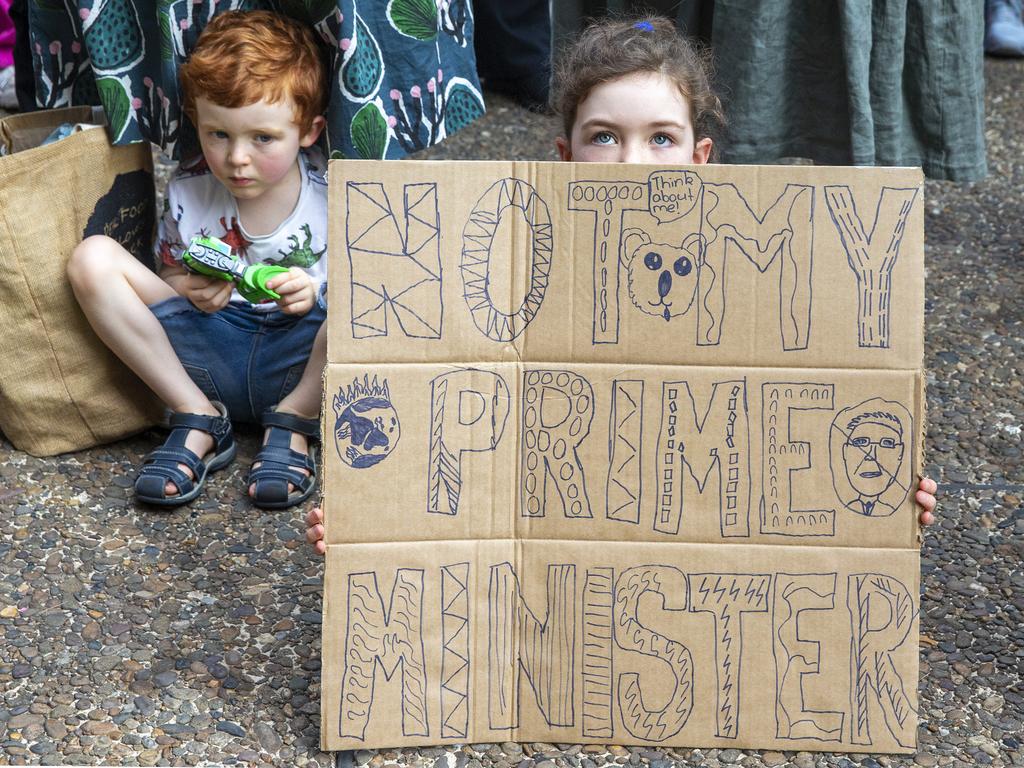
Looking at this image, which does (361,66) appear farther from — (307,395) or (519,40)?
(519,40)

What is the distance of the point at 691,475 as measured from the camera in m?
1.61

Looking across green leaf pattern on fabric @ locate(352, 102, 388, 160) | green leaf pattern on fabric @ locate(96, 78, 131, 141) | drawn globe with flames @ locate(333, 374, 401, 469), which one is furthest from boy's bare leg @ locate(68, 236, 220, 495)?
drawn globe with flames @ locate(333, 374, 401, 469)

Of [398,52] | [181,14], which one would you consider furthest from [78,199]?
[398,52]

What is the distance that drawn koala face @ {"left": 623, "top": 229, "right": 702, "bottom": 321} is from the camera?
63.1 inches

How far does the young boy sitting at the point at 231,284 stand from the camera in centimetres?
222

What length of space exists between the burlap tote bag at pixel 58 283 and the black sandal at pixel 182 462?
0.15m

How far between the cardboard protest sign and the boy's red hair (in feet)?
2.33

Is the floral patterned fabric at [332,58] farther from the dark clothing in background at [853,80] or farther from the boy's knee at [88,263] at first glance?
the dark clothing in background at [853,80]

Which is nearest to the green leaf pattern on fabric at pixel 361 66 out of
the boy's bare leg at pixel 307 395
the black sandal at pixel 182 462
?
the boy's bare leg at pixel 307 395

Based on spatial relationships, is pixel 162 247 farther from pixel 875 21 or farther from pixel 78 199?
pixel 875 21

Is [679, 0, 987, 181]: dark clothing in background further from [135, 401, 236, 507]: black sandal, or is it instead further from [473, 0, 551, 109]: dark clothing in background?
[473, 0, 551, 109]: dark clothing in background

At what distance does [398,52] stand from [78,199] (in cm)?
67

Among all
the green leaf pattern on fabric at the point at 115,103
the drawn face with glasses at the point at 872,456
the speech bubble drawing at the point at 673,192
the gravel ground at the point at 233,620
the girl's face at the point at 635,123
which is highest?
the green leaf pattern on fabric at the point at 115,103

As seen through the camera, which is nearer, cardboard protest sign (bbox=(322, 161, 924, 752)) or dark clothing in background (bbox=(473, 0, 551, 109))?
cardboard protest sign (bbox=(322, 161, 924, 752))
